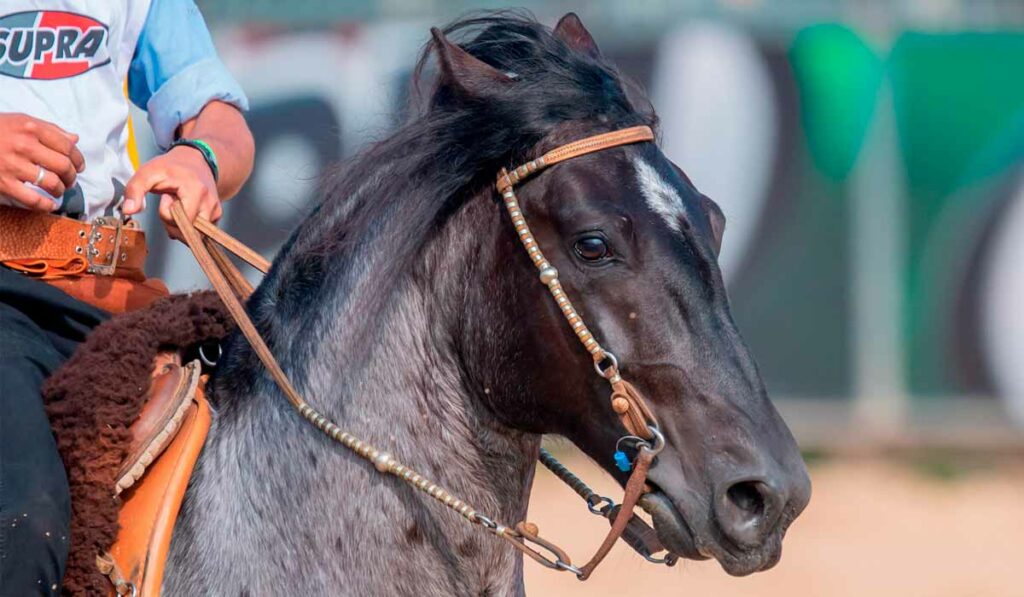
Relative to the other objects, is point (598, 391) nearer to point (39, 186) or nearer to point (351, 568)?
point (351, 568)

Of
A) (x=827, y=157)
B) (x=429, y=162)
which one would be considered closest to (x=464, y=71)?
(x=429, y=162)

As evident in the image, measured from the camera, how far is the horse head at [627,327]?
238 cm

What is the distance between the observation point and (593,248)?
96.6 inches

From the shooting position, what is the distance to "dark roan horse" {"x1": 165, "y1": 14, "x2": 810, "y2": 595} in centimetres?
242

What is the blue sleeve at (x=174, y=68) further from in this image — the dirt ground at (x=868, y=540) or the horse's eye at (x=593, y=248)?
the dirt ground at (x=868, y=540)

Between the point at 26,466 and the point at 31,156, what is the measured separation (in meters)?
0.61

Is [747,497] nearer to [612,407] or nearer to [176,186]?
[612,407]

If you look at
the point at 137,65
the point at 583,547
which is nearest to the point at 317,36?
the point at 583,547

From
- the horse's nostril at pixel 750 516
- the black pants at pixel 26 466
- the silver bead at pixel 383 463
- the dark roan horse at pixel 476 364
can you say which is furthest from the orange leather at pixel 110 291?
the horse's nostril at pixel 750 516

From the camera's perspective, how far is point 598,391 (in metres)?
2.46

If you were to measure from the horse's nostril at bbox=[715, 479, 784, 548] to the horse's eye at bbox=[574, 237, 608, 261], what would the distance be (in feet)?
1.62

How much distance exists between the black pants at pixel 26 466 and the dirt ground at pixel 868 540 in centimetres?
511

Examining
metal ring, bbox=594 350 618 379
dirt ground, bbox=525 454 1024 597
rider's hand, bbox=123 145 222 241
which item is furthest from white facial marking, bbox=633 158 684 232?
dirt ground, bbox=525 454 1024 597

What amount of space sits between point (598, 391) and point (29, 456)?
3.52 feet
